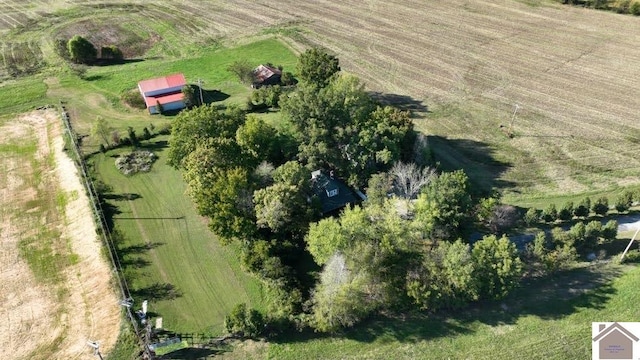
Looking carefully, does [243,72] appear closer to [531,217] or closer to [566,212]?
[531,217]

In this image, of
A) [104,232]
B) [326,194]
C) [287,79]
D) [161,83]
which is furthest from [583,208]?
[161,83]

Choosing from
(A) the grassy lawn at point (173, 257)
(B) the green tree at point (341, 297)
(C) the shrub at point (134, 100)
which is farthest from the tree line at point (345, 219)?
(C) the shrub at point (134, 100)

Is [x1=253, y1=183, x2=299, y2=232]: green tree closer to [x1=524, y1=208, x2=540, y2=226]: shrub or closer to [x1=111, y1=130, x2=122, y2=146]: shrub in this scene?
[x1=524, y1=208, x2=540, y2=226]: shrub

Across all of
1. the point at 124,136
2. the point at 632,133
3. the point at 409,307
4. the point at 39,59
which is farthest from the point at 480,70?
the point at 39,59

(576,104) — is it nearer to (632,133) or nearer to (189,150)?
(632,133)

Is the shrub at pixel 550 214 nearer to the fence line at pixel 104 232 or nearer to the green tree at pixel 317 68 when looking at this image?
the green tree at pixel 317 68

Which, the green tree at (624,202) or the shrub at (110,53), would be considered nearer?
the green tree at (624,202)

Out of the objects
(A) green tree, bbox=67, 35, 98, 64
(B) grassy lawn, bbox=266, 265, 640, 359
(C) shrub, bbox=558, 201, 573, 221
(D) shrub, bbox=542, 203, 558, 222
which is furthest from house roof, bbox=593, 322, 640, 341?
(A) green tree, bbox=67, 35, 98, 64
